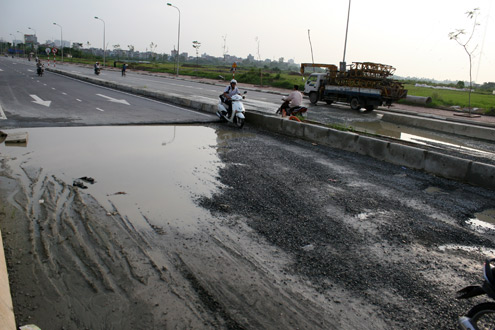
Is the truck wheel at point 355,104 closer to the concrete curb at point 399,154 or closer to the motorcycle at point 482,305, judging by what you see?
the concrete curb at point 399,154

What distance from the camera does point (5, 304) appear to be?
2.79 metres

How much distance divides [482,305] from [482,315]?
98 mm

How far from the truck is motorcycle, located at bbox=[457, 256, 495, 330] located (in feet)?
59.7

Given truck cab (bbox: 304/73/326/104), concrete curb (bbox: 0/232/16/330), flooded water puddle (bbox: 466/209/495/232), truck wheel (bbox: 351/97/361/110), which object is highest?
truck cab (bbox: 304/73/326/104)

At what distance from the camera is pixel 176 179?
21.6 ft

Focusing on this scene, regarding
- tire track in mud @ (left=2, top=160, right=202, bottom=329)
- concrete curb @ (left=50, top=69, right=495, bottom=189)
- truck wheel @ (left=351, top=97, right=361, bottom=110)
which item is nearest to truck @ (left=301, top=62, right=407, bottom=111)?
truck wheel @ (left=351, top=97, right=361, bottom=110)

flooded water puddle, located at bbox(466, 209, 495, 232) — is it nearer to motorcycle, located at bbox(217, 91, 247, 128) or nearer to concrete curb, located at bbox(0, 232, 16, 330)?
concrete curb, located at bbox(0, 232, 16, 330)

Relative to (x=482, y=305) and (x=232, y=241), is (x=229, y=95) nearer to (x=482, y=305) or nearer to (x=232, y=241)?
(x=232, y=241)

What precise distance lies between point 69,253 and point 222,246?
1566mm

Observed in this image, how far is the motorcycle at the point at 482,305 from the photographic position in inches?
109

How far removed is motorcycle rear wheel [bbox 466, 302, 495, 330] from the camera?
2.81m

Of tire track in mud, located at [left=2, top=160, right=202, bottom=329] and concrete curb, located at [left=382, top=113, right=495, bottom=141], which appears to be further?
concrete curb, located at [left=382, top=113, right=495, bottom=141]

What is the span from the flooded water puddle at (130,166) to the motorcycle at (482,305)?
3105 millimetres

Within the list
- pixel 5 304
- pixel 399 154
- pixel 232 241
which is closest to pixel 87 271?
pixel 5 304
